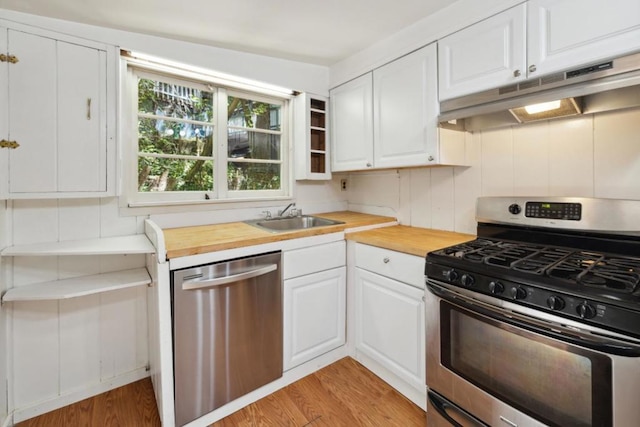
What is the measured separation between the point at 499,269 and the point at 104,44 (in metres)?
2.21

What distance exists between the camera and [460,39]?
5.25 feet

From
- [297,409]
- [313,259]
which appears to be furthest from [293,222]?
[297,409]

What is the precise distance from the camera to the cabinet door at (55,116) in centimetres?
141

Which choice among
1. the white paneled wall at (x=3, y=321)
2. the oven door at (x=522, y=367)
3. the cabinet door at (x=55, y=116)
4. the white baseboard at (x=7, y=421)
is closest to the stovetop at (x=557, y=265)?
the oven door at (x=522, y=367)

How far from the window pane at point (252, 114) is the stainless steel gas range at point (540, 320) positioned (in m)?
1.74

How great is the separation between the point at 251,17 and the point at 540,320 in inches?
79.9

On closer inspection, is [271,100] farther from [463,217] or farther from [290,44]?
[463,217]

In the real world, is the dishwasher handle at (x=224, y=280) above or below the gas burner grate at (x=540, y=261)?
below

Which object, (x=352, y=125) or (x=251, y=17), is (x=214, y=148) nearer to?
(x=251, y=17)

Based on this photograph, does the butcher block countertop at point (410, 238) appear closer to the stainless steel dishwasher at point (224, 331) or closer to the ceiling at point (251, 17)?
the stainless steel dishwasher at point (224, 331)

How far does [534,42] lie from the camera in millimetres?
1329

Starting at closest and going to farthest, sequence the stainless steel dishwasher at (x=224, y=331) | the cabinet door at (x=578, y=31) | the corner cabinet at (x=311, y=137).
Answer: the cabinet door at (x=578, y=31), the stainless steel dishwasher at (x=224, y=331), the corner cabinet at (x=311, y=137)

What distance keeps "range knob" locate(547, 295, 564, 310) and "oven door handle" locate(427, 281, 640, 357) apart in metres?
0.06

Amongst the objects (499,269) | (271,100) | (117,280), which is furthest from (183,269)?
(271,100)
